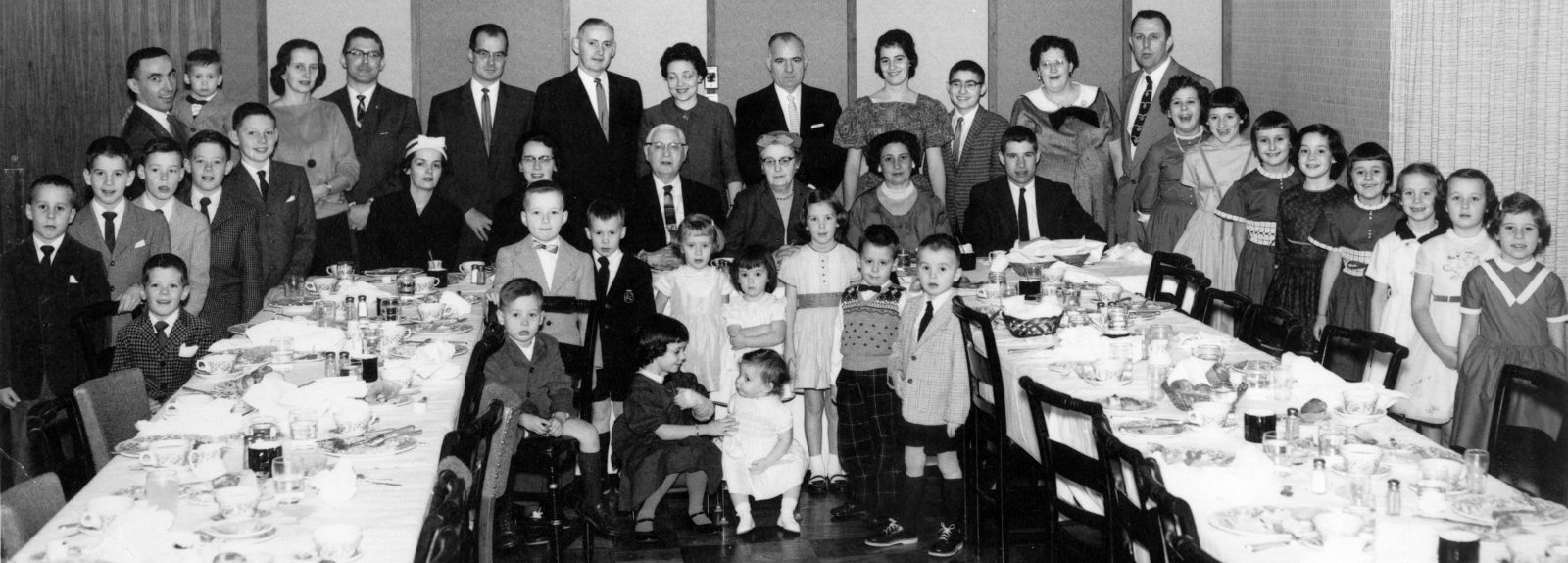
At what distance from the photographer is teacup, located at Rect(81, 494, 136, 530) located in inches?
112

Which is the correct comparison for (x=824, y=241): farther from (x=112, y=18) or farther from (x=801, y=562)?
(x=112, y=18)

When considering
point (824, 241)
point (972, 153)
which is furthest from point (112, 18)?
point (972, 153)

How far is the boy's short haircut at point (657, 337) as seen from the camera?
5055mm

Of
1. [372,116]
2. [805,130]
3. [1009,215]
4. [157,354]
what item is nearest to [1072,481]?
[157,354]

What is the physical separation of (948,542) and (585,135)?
10.4ft

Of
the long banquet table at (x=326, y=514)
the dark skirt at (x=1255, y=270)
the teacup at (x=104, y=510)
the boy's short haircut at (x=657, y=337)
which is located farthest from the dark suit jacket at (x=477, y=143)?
the teacup at (x=104, y=510)

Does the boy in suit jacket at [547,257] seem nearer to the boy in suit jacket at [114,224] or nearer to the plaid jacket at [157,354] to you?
the plaid jacket at [157,354]

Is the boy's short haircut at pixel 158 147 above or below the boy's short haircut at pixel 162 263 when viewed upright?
above

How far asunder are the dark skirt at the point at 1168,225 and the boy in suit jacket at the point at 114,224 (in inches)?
175

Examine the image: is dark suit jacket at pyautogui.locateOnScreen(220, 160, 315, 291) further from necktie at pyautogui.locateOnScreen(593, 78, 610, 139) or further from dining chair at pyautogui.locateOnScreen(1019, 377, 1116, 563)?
dining chair at pyautogui.locateOnScreen(1019, 377, 1116, 563)

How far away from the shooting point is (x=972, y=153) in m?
7.44

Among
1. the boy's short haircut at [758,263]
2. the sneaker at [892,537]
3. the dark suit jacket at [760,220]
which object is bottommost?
the sneaker at [892,537]

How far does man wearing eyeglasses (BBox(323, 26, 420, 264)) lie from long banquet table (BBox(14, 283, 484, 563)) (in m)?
3.89

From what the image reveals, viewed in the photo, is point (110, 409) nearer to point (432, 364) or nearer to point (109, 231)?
point (432, 364)
